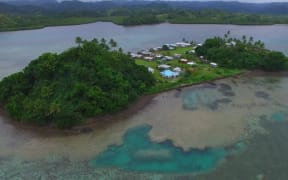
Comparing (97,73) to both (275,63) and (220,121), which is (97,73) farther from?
(275,63)

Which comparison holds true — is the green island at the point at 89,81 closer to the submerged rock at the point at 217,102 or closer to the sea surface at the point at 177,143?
the sea surface at the point at 177,143

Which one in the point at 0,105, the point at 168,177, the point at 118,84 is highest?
the point at 118,84

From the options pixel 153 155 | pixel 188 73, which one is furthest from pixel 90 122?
pixel 188 73

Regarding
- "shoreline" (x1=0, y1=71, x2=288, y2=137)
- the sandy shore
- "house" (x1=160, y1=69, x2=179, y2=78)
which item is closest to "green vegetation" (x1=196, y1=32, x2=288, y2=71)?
the sandy shore

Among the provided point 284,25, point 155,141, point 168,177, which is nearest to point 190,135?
point 155,141

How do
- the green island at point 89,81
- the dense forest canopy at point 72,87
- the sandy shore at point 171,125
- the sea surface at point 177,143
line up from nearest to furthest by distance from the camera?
1. the sea surface at point 177,143
2. the sandy shore at point 171,125
3. the dense forest canopy at point 72,87
4. the green island at point 89,81

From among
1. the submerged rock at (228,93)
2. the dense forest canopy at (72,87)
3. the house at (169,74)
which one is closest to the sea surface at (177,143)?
the submerged rock at (228,93)
